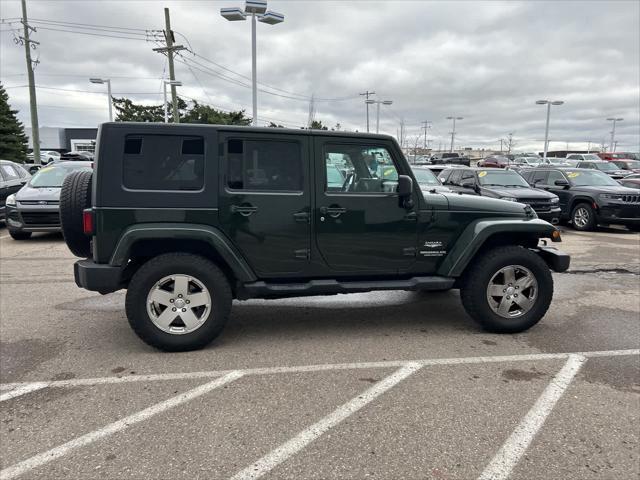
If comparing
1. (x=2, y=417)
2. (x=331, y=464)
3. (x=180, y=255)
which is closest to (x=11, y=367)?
(x=2, y=417)

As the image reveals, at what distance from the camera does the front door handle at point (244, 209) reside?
4.07m

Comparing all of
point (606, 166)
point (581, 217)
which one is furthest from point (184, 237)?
point (606, 166)

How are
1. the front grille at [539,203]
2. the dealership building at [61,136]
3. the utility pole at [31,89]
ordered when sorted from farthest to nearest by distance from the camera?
the dealership building at [61,136] < the utility pole at [31,89] < the front grille at [539,203]

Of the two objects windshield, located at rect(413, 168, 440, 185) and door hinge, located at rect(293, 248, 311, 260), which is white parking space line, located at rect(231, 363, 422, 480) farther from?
windshield, located at rect(413, 168, 440, 185)

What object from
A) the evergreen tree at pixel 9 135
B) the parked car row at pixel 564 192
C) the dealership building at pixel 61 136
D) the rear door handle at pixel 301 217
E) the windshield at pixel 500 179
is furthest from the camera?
the dealership building at pixel 61 136

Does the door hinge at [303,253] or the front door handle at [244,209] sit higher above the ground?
the front door handle at [244,209]

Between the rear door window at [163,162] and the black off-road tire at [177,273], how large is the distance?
61 centimetres

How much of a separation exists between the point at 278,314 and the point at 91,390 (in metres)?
2.22

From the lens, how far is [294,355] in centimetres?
412

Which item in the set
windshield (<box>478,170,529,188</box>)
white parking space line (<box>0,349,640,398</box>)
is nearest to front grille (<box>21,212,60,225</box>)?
white parking space line (<box>0,349,640,398</box>)

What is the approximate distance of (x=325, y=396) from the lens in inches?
132

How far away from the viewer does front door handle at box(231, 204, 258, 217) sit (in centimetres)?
407

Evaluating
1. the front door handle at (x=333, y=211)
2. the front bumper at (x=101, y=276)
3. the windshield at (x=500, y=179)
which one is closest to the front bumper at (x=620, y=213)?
the windshield at (x=500, y=179)

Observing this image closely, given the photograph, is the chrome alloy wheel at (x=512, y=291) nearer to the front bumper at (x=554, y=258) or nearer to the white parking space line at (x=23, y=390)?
the front bumper at (x=554, y=258)
